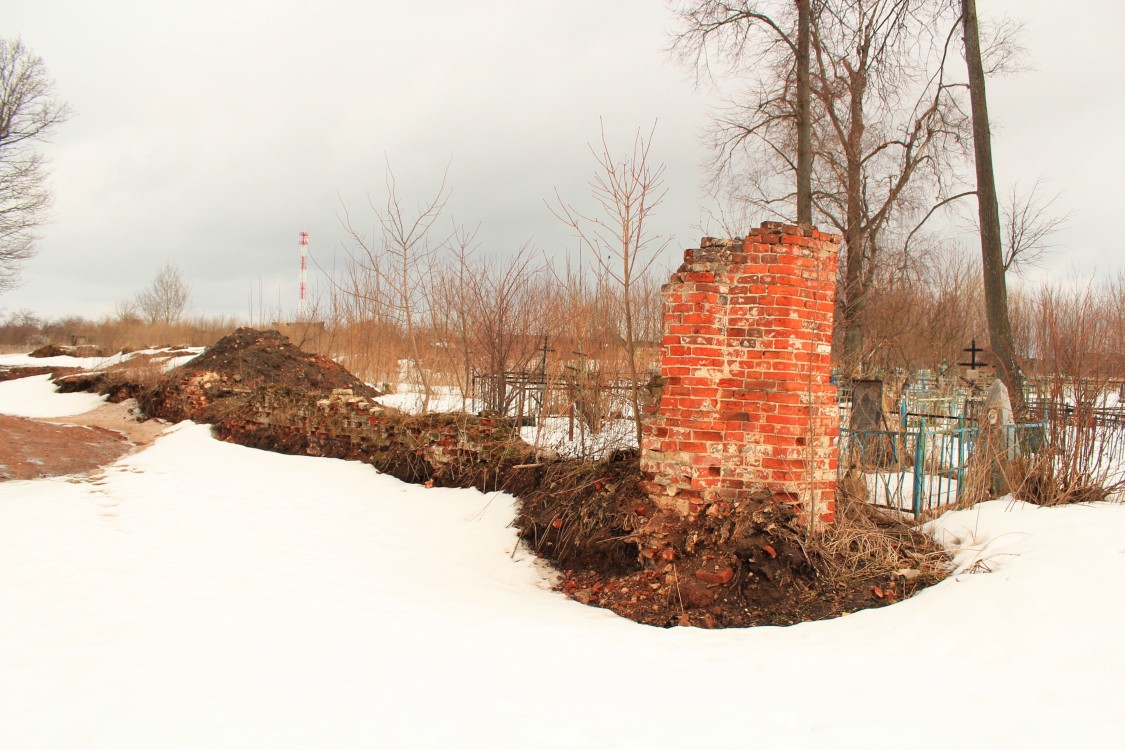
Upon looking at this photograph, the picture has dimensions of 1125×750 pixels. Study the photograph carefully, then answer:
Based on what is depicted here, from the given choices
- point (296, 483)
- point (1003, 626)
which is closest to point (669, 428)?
point (1003, 626)

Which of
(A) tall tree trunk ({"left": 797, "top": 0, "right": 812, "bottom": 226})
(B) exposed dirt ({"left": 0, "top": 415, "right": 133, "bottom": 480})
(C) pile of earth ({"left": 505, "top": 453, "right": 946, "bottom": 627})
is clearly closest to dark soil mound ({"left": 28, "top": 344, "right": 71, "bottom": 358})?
(B) exposed dirt ({"left": 0, "top": 415, "right": 133, "bottom": 480})

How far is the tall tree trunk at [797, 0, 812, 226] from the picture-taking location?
1205 centimetres

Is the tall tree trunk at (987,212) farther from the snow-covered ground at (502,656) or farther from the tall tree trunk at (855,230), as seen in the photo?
the snow-covered ground at (502,656)

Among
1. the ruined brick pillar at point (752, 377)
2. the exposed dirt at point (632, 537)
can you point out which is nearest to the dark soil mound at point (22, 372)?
the exposed dirt at point (632, 537)

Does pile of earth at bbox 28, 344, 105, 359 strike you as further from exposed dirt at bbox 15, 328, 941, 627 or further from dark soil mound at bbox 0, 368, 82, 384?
exposed dirt at bbox 15, 328, 941, 627

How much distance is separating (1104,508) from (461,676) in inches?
201

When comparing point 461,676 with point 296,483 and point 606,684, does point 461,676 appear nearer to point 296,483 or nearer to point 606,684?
point 606,684

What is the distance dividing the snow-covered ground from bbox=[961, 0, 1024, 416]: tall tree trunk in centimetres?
373

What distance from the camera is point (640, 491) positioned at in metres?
5.36

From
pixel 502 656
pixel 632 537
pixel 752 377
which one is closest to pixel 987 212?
pixel 752 377

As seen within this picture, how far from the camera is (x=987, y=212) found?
8719mm

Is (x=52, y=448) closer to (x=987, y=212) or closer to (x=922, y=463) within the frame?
(x=922, y=463)

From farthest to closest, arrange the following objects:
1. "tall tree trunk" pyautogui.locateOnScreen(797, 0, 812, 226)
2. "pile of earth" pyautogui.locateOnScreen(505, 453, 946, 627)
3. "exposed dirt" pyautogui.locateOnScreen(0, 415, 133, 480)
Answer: "tall tree trunk" pyautogui.locateOnScreen(797, 0, 812, 226)
"exposed dirt" pyautogui.locateOnScreen(0, 415, 133, 480)
"pile of earth" pyautogui.locateOnScreen(505, 453, 946, 627)

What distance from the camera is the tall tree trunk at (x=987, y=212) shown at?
27.5 feet
